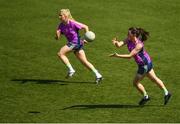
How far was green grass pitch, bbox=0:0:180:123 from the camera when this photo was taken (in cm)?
1662

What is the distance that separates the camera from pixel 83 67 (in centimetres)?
2191

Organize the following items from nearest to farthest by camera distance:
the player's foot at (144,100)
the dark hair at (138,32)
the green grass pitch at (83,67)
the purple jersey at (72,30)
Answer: the green grass pitch at (83,67) < the dark hair at (138,32) < the player's foot at (144,100) < the purple jersey at (72,30)

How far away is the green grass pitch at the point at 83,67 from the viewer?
16.6 metres

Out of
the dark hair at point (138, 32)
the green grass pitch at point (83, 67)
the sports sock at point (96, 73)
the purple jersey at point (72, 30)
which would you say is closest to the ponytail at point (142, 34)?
the dark hair at point (138, 32)

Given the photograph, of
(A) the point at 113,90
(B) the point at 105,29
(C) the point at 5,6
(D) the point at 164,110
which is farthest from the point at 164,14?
(D) the point at 164,110

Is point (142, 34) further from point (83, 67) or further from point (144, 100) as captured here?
point (83, 67)

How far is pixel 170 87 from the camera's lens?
19031 mm

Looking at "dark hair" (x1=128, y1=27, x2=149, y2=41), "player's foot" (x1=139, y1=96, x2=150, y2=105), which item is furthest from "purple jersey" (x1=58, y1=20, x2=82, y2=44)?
"player's foot" (x1=139, y1=96, x2=150, y2=105)

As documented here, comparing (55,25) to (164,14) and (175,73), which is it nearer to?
(164,14)

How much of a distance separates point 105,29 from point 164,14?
3644 mm

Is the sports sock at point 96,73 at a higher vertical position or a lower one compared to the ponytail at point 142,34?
lower

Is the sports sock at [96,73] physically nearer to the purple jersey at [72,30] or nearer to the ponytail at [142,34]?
the purple jersey at [72,30]

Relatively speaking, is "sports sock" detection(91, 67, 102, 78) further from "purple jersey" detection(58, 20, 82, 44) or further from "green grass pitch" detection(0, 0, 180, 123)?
"purple jersey" detection(58, 20, 82, 44)

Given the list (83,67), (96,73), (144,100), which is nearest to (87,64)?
(96,73)
